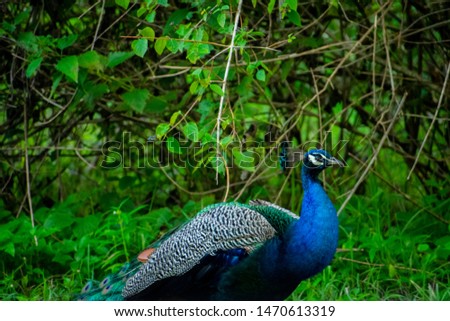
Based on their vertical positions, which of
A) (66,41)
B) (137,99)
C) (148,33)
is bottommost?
(137,99)

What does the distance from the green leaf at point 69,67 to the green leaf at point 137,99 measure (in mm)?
358

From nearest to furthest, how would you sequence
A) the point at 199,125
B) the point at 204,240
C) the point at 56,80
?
the point at 204,240 < the point at 199,125 < the point at 56,80

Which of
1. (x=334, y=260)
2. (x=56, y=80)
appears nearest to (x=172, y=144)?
(x=56, y=80)

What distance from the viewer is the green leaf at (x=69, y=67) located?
3.88m

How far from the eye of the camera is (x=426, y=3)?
4473 millimetres

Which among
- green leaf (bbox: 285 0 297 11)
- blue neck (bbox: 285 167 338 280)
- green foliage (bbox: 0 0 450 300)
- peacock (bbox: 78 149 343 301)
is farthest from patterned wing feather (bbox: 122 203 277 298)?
green leaf (bbox: 285 0 297 11)

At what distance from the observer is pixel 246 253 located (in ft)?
11.3

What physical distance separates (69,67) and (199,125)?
60cm

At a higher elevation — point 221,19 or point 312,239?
point 221,19

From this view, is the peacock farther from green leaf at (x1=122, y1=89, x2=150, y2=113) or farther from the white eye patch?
green leaf at (x1=122, y1=89, x2=150, y2=113)

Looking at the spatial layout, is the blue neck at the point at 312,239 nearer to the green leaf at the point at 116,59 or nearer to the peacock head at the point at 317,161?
the peacock head at the point at 317,161

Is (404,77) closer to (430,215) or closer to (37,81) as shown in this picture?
(430,215)

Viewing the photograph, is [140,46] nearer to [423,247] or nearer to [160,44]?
[160,44]

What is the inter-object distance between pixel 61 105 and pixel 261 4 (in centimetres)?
119
